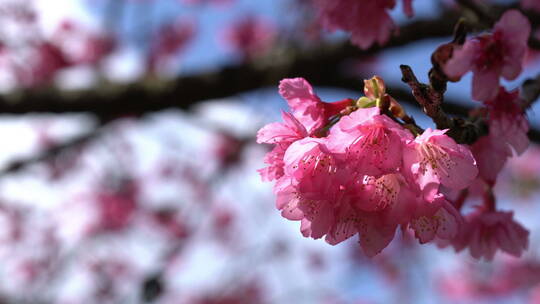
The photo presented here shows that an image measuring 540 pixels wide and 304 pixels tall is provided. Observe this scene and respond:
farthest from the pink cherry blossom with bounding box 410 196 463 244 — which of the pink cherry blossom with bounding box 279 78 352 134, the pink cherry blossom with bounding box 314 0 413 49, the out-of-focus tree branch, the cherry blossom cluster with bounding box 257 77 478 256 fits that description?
the out-of-focus tree branch

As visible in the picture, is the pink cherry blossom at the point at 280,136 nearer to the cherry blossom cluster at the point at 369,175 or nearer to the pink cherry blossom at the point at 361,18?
the cherry blossom cluster at the point at 369,175

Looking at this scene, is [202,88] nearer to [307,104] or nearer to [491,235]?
[491,235]

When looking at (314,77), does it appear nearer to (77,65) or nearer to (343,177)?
(343,177)

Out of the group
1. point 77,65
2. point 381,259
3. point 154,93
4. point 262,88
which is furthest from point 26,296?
point 381,259

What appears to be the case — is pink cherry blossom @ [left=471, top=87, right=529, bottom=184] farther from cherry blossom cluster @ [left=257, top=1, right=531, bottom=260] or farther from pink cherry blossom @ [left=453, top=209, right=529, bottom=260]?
pink cherry blossom @ [left=453, top=209, right=529, bottom=260]

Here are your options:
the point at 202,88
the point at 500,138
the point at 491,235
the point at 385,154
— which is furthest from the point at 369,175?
the point at 202,88

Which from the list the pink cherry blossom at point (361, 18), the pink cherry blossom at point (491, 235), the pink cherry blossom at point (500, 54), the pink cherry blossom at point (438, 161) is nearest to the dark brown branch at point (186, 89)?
the pink cherry blossom at point (361, 18)
